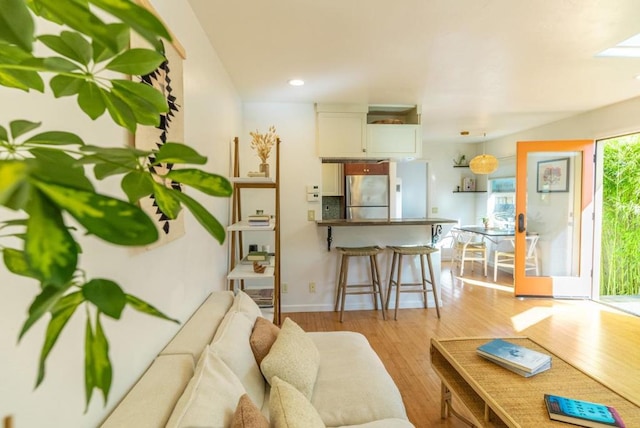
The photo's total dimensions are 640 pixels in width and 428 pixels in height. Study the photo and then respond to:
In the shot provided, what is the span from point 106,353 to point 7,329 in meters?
0.59

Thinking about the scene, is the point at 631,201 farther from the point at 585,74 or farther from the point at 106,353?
the point at 106,353

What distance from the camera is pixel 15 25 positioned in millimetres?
260

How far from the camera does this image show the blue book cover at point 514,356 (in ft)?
5.27

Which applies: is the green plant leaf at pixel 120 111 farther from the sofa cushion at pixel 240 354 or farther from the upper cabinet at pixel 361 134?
the upper cabinet at pixel 361 134

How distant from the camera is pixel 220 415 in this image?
95 centimetres

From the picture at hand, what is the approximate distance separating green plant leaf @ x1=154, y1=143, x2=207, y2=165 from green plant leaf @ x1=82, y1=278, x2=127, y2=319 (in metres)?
0.12

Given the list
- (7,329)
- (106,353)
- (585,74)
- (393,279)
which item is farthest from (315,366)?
(585,74)

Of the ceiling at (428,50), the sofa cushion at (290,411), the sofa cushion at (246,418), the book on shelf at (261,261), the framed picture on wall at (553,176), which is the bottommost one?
the sofa cushion at (290,411)

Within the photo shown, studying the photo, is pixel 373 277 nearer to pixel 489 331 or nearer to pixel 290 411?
pixel 489 331

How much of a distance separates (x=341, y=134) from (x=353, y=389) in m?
2.76

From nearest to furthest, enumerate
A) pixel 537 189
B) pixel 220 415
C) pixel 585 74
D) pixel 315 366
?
1. pixel 220 415
2. pixel 315 366
3. pixel 585 74
4. pixel 537 189

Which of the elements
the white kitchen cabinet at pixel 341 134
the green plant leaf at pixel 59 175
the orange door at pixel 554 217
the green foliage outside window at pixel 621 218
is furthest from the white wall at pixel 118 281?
the green foliage outside window at pixel 621 218

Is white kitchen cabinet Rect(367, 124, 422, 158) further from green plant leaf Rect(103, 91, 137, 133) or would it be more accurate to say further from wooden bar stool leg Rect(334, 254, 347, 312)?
green plant leaf Rect(103, 91, 137, 133)

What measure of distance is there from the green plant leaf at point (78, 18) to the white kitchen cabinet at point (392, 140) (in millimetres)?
3554
